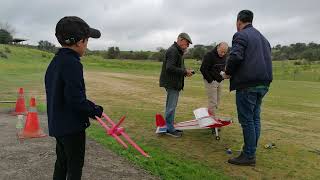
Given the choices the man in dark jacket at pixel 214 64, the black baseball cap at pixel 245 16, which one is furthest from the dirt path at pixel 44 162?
the black baseball cap at pixel 245 16

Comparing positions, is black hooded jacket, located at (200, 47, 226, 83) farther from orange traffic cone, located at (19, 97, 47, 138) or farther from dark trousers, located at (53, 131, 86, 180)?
dark trousers, located at (53, 131, 86, 180)

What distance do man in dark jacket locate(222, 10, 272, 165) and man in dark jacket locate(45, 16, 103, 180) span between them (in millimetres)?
3030

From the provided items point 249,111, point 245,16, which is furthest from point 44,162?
point 245,16

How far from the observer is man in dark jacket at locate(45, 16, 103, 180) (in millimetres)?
3973

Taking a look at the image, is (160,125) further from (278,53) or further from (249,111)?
(278,53)

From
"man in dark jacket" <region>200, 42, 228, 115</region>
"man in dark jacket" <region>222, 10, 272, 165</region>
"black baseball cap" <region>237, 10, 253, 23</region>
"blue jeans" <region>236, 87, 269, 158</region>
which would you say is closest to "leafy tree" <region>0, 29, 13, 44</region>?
"man in dark jacket" <region>200, 42, 228, 115</region>

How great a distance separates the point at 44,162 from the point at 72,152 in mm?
2399

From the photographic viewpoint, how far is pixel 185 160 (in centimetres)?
695

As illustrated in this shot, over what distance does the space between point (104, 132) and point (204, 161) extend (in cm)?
268

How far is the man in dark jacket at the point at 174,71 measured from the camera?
8367 mm

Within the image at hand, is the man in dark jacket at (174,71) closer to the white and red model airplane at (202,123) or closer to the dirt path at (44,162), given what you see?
the white and red model airplane at (202,123)

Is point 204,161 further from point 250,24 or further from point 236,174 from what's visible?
point 250,24

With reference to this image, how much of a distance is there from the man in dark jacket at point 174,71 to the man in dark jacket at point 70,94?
417cm

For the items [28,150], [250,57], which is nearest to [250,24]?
[250,57]
